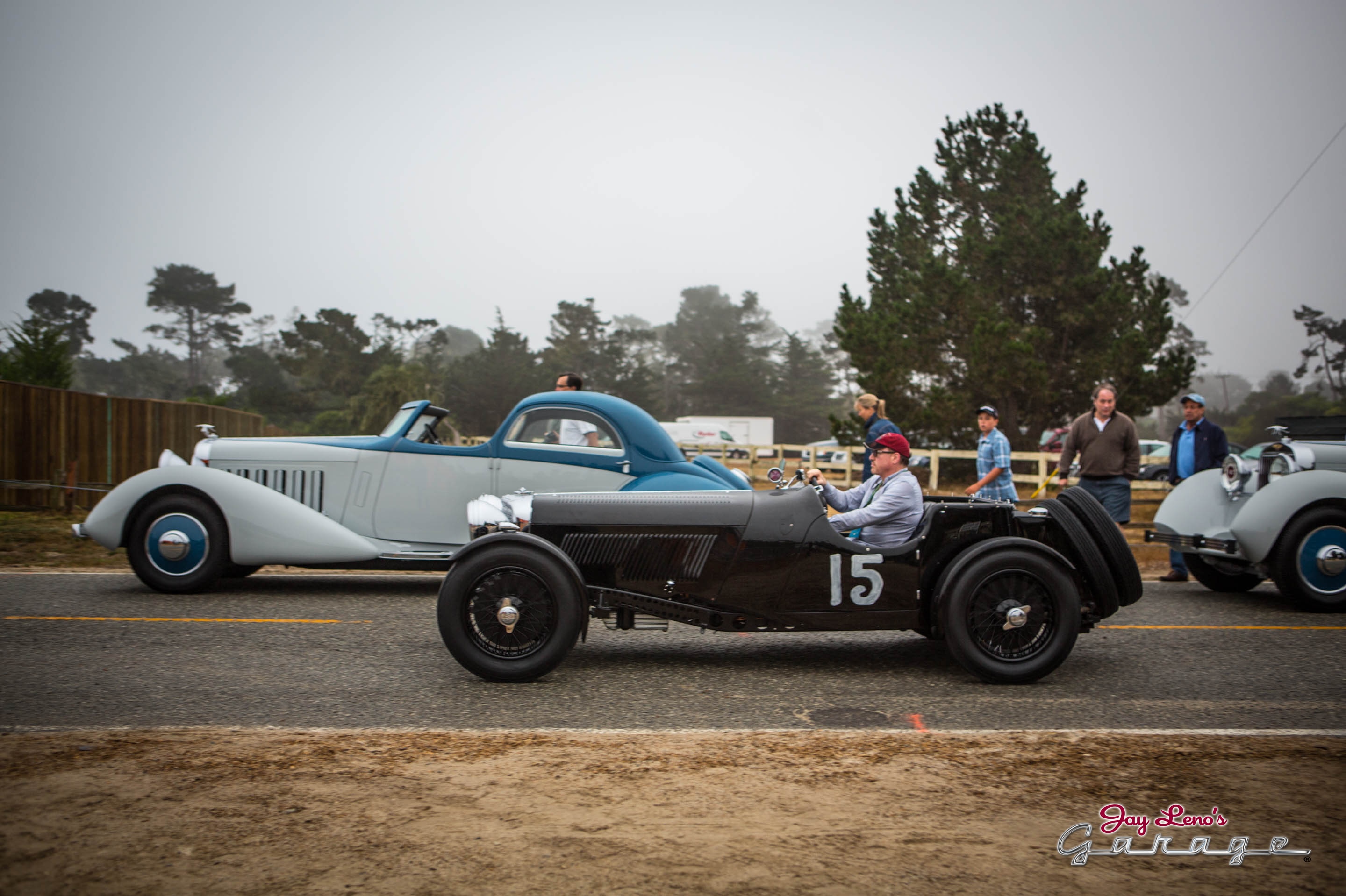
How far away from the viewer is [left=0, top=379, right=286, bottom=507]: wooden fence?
48.6 feet

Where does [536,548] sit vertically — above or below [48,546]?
above

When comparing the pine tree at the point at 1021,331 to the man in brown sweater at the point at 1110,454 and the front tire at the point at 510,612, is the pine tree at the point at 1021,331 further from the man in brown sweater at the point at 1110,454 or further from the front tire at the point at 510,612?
the front tire at the point at 510,612

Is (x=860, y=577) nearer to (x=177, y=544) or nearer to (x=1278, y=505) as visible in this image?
(x=1278, y=505)

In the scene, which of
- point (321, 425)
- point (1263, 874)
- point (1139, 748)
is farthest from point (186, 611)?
point (321, 425)

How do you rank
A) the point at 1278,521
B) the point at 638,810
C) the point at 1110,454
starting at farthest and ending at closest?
the point at 1110,454, the point at 1278,521, the point at 638,810

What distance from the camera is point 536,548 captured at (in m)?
5.01

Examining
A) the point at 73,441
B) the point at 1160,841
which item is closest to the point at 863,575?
the point at 1160,841

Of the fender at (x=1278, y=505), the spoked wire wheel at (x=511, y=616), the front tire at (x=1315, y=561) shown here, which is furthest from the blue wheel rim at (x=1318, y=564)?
the spoked wire wheel at (x=511, y=616)

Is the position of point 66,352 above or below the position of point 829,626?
above

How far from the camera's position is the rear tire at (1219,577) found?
27.5 feet

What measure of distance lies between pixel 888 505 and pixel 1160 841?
2474 mm

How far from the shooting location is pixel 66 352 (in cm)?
3166

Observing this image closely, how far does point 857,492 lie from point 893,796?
2.75 metres

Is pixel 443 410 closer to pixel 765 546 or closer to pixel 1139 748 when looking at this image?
pixel 765 546
